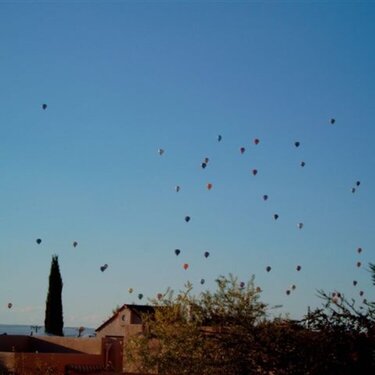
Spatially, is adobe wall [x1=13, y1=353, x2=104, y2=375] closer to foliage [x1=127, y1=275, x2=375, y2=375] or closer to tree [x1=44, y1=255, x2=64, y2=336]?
foliage [x1=127, y1=275, x2=375, y2=375]

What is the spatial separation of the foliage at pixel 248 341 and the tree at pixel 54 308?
3955cm

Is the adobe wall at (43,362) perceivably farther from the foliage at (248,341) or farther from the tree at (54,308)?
the tree at (54,308)

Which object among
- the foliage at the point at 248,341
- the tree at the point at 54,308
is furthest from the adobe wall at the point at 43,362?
the tree at the point at 54,308

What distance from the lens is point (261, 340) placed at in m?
11.3

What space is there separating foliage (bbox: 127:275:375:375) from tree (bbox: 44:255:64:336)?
130ft

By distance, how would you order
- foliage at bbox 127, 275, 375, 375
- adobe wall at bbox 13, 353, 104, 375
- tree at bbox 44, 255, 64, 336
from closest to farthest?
foliage at bbox 127, 275, 375, 375
adobe wall at bbox 13, 353, 104, 375
tree at bbox 44, 255, 64, 336

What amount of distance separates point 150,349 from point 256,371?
4.02m

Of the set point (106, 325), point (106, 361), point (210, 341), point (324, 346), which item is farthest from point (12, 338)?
point (324, 346)

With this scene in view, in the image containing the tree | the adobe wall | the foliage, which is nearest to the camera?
the foliage

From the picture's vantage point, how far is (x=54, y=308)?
5206 cm

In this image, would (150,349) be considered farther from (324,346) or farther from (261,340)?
(324,346)

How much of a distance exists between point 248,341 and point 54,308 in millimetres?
43262

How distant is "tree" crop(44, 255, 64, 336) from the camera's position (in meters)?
51.9

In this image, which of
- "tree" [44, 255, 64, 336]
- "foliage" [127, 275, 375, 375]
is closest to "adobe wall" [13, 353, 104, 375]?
A: "foliage" [127, 275, 375, 375]
